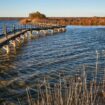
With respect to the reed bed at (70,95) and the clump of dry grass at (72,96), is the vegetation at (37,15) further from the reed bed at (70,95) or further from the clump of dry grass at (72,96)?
the clump of dry grass at (72,96)

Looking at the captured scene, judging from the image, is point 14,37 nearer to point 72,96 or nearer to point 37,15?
point 72,96

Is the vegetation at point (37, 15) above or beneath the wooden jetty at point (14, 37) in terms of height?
beneath

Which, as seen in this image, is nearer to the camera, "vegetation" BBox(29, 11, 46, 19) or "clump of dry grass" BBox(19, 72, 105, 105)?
"clump of dry grass" BBox(19, 72, 105, 105)

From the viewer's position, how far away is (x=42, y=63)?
78.7 ft

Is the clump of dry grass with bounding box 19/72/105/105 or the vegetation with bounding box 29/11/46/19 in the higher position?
the clump of dry grass with bounding box 19/72/105/105

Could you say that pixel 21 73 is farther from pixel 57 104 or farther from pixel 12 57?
pixel 57 104

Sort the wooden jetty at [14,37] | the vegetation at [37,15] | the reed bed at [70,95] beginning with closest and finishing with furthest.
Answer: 1. the reed bed at [70,95]
2. the wooden jetty at [14,37]
3. the vegetation at [37,15]

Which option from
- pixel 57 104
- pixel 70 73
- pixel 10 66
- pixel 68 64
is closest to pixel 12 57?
pixel 10 66

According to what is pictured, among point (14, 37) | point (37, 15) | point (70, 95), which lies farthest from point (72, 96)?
point (37, 15)

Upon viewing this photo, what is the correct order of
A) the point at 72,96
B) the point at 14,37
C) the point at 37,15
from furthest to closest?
the point at 37,15, the point at 14,37, the point at 72,96

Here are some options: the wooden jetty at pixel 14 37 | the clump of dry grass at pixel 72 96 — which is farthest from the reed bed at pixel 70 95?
the wooden jetty at pixel 14 37

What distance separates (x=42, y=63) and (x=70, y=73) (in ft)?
16.4

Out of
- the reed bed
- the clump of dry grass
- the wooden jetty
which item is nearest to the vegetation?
the wooden jetty

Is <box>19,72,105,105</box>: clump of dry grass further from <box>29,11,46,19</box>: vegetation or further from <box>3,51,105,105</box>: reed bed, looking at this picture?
<box>29,11,46,19</box>: vegetation
